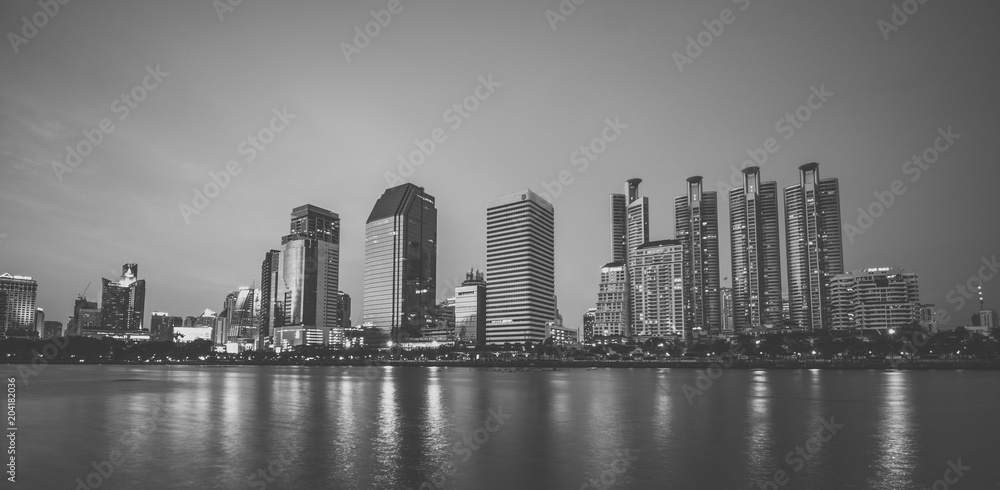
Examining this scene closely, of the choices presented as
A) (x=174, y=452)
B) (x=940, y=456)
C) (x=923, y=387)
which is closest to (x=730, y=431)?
(x=940, y=456)

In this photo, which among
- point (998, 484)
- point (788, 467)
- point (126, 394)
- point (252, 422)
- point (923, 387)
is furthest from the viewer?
point (923, 387)

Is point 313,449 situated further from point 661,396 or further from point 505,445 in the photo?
point 661,396

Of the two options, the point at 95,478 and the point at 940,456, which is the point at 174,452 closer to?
the point at 95,478

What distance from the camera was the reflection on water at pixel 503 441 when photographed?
37.0m

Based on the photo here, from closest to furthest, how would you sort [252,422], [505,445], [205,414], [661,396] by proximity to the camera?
1. [505,445]
2. [252,422]
3. [205,414]
4. [661,396]

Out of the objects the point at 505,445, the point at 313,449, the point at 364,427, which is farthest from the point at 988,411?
the point at 313,449

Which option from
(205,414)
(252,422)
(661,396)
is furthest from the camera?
(661,396)

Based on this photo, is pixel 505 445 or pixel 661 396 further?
pixel 661 396

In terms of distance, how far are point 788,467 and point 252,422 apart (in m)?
46.6

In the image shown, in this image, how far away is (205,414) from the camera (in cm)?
6888

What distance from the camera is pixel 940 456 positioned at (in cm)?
4347

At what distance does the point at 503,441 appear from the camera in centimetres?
4922

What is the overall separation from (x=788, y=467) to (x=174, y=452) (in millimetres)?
40042

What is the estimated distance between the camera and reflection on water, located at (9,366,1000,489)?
37000mm
